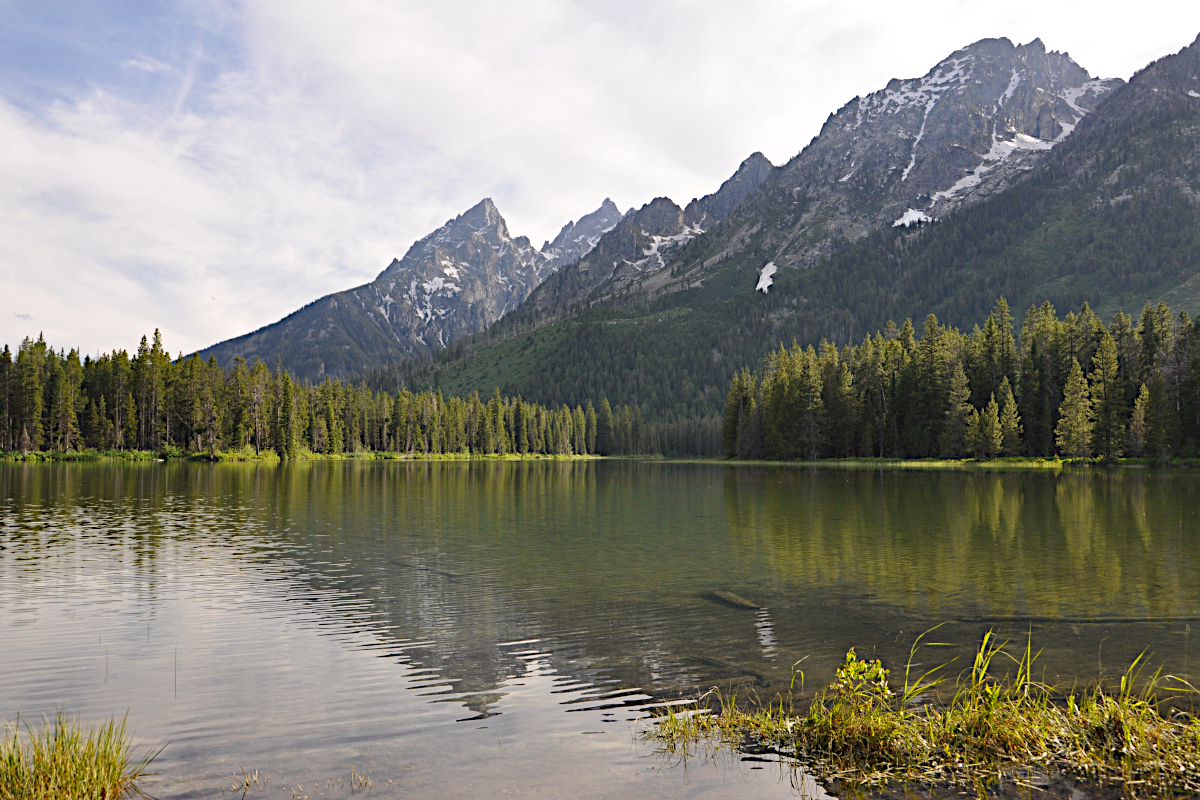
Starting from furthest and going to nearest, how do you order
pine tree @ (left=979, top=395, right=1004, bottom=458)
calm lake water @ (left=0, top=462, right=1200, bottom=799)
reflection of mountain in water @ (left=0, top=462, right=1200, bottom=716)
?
1. pine tree @ (left=979, top=395, right=1004, bottom=458)
2. reflection of mountain in water @ (left=0, top=462, right=1200, bottom=716)
3. calm lake water @ (left=0, top=462, right=1200, bottom=799)

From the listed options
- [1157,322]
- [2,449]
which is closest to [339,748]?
[1157,322]

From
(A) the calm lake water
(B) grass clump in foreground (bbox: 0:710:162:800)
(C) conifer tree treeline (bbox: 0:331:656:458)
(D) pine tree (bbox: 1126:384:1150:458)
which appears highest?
(C) conifer tree treeline (bbox: 0:331:656:458)

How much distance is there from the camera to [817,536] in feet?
110

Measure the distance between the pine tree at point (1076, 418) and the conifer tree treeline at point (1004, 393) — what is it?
0.17 meters

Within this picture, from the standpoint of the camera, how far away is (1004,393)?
360ft

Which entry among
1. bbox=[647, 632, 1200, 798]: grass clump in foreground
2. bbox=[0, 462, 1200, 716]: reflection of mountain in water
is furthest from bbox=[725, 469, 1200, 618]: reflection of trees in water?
bbox=[647, 632, 1200, 798]: grass clump in foreground

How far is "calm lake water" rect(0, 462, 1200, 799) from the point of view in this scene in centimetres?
992

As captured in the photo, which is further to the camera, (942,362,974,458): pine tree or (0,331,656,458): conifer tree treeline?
(0,331,656,458): conifer tree treeline

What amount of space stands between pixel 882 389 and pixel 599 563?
108957 mm

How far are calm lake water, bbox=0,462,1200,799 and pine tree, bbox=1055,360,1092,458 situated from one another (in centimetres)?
6881

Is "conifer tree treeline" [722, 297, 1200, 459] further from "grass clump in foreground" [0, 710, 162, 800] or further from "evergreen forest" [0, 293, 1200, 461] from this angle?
"grass clump in foreground" [0, 710, 162, 800]

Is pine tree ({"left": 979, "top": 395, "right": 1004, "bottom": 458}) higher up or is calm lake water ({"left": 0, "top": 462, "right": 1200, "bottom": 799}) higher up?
pine tree ({"left": 979, "top": 395, "right": 1004, "bottom": 458})

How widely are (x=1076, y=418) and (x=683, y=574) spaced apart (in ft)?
329

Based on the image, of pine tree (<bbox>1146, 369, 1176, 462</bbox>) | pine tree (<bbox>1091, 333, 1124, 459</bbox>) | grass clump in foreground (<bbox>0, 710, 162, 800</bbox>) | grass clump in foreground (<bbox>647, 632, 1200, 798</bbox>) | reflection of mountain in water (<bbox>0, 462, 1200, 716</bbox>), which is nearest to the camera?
grass clump in foreground (<bbox>0, 710, 162, 800</bbox>)
